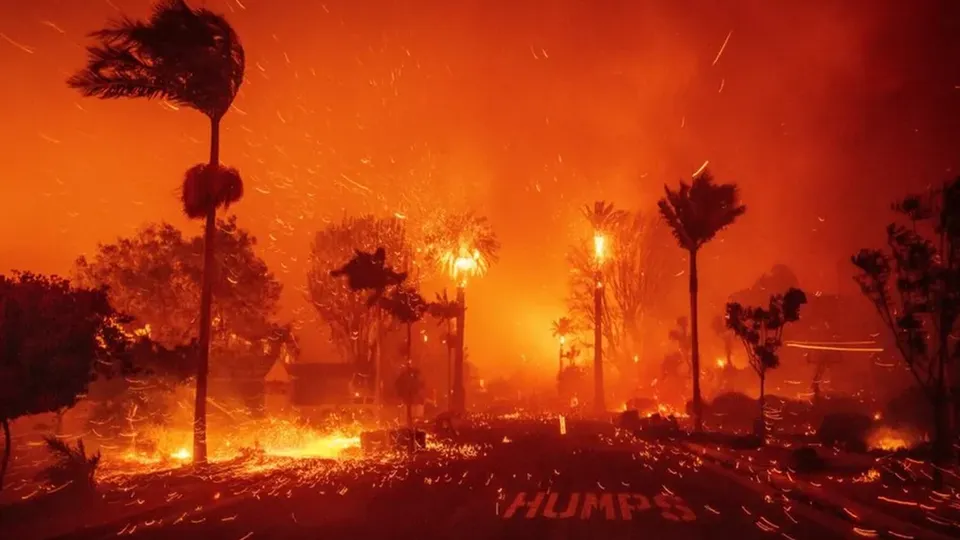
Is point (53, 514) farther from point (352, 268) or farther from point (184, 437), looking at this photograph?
point (352, 268)

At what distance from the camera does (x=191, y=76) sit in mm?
25984

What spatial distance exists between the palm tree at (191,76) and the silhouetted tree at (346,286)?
39223 mm

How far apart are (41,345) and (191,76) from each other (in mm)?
12122

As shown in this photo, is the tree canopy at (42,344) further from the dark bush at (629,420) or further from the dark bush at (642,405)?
the dark bush at (642,405)

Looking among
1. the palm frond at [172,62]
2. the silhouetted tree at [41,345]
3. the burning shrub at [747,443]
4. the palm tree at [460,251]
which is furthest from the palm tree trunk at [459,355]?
the silhouetted tree at [41,345]

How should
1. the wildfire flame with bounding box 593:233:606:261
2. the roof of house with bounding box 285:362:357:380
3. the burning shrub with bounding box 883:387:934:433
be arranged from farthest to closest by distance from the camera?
1. the wildfire flame with bounding box 593:233:606:261
2. the roof of house with bounding box 285:362:357:380
3. the burning shrub with bounding box 883:387:934:433

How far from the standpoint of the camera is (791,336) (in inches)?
3701

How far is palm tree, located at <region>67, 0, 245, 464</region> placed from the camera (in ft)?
82.1

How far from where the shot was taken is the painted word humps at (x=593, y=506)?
16016 millimetres

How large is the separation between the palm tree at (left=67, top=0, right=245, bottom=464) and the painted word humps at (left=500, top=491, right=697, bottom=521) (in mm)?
12116

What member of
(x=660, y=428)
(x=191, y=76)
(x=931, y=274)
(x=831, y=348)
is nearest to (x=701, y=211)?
(x=660, y=428)

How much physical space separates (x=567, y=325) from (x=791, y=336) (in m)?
30.1

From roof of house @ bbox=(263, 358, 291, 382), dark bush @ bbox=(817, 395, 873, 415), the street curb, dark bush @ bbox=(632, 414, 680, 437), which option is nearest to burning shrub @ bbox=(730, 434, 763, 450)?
dark bush @ bbox=(632, 414, 680, 437)

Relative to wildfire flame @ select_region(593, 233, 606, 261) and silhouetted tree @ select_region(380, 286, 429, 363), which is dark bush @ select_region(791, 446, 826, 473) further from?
wildfire flame @ select_region(593, 233, 606, 261)
